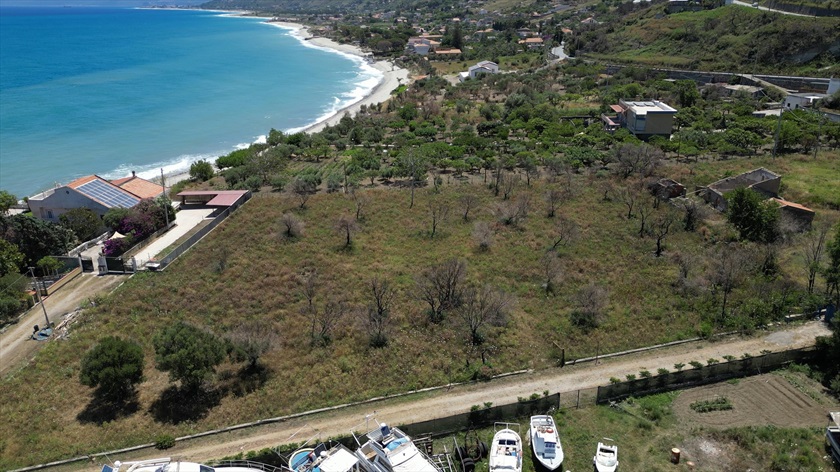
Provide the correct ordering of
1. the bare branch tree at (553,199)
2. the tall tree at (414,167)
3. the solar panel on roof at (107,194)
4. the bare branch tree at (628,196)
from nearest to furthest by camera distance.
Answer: the bare branch tree at (628,196)
the bare branch tree at (553,199)
the solar panel on roof at (107,194)
the tall tree at (414,167)

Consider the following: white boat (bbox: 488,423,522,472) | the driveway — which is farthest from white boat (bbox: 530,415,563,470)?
the driveway

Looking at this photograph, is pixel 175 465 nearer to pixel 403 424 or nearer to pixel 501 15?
pixel 403 424

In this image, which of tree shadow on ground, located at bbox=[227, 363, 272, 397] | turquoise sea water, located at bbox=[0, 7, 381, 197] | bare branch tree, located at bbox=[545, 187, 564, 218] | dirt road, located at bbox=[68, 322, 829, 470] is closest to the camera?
dirt road, located at bbox=[68, 322, 829, 470]

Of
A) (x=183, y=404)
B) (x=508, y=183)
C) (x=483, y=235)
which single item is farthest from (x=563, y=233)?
(x=183, y=404)

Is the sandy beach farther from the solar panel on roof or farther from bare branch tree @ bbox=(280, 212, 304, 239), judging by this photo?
bare branch tree @ bbox=(280, 212, 304, 239)

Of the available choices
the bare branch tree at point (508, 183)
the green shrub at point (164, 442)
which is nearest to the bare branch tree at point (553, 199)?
the bare branch tree at point (508, 183)

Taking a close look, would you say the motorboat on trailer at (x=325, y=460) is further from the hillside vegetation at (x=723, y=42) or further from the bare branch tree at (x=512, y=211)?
the hillside vegetation at (x=723, y=42)

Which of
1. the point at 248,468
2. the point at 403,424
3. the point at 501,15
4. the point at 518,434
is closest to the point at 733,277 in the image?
the point at 518,434
